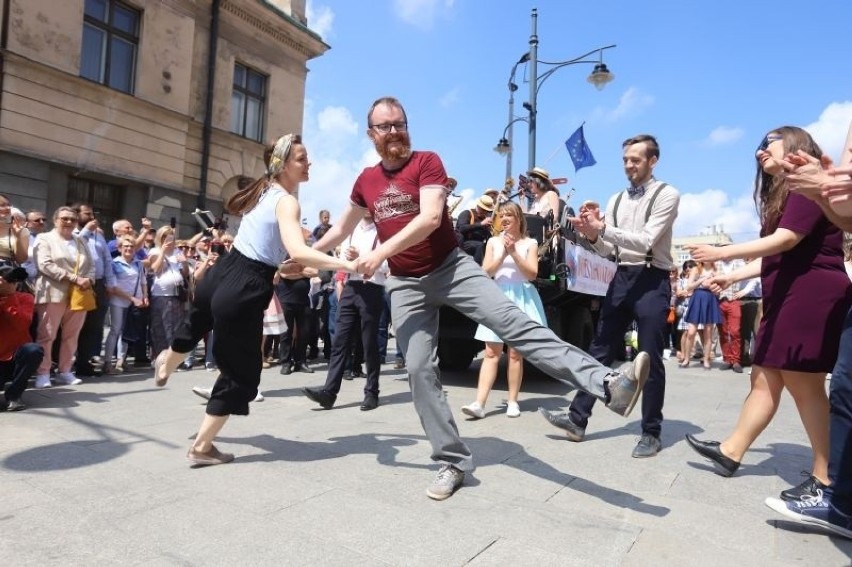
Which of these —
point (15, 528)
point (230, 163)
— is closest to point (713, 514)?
point (15, 528)

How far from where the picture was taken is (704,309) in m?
9.83

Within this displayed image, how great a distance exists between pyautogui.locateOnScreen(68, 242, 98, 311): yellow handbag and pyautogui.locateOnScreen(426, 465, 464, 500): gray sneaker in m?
4.76

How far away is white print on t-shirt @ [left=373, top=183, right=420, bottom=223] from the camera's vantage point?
3.13 meters

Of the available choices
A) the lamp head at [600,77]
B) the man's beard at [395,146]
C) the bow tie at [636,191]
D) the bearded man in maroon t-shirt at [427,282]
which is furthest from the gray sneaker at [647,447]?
the lamp head at [600,77]

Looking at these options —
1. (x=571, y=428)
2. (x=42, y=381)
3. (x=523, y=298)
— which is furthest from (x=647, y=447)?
(x=42, y=381)

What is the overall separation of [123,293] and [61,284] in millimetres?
997

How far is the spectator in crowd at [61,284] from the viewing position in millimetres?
5758

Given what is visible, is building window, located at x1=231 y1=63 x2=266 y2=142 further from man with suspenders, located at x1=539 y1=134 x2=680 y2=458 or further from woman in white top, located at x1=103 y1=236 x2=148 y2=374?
man with suspenders, located at x1=539 y1=134 x2=680 y2=458

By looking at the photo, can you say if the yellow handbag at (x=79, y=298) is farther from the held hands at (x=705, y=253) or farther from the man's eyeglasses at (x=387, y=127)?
the held hands at (x=705, y=253)

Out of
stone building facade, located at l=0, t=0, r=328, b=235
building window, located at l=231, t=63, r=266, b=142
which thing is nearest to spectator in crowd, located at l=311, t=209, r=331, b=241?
stone building facade, located at l=0, t=0, r=328, b=235

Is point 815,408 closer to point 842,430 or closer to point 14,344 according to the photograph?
point 842,430

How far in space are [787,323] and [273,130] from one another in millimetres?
18992

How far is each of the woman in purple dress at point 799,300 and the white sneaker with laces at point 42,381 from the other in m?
5.67

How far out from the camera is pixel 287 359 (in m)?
7.55
